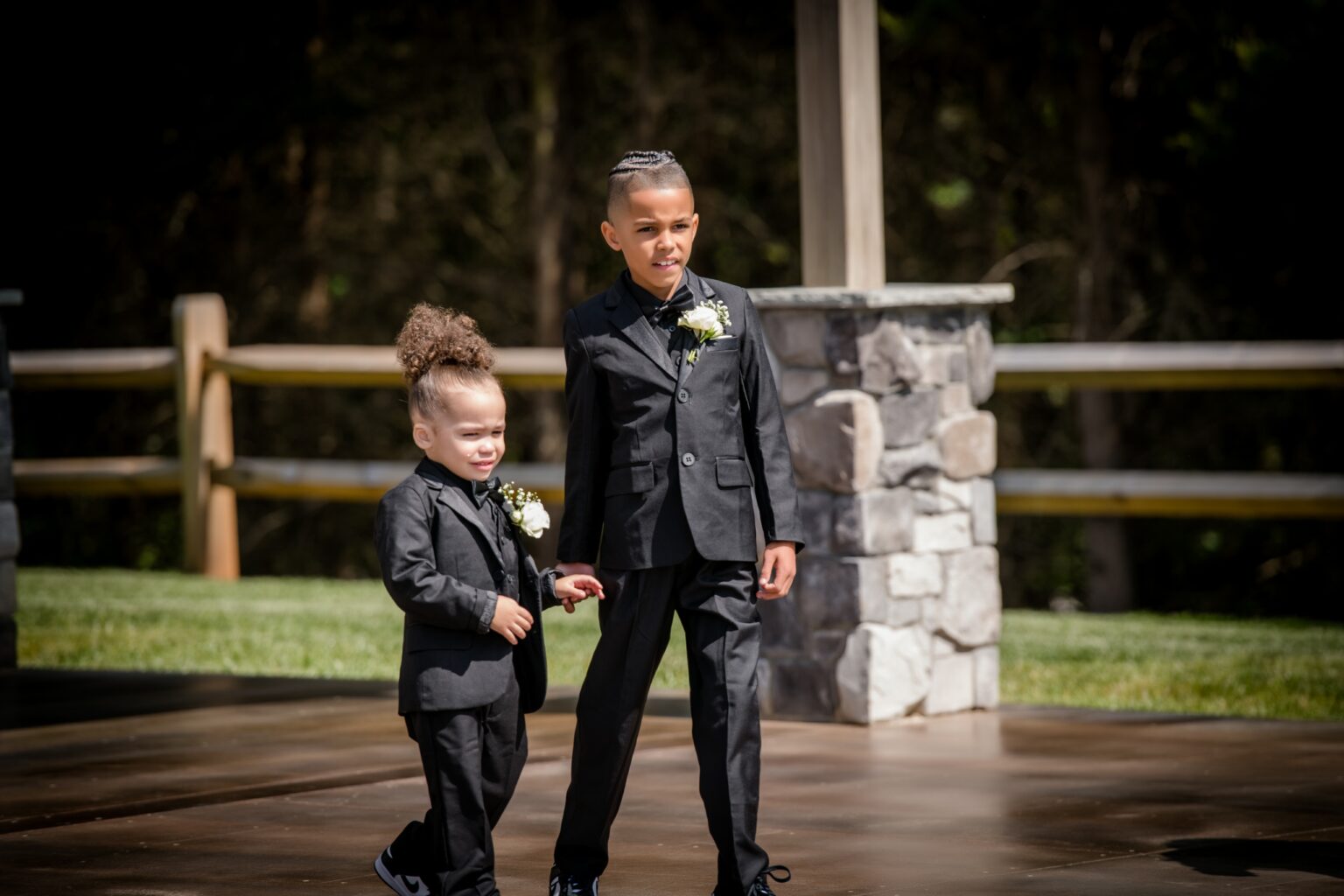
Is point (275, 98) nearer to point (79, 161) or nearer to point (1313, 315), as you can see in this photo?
point (79, 161)

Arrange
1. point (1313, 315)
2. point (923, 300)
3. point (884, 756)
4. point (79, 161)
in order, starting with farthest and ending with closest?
point (79, 161)
point (1313, 315)
point (923, 300)
point (884, 756)

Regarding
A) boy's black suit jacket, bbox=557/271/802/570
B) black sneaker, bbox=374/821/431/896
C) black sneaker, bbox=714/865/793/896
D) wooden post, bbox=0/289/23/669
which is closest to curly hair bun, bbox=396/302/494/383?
boy's black suit jacket, bbox=557/271/802/570

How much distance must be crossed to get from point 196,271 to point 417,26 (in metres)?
2.83

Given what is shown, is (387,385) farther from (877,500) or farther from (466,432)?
(466,432)

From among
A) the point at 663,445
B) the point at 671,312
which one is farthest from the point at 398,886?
the point at 671,312

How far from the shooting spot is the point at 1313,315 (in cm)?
1311

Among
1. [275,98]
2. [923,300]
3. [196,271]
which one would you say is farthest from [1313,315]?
[196,271]

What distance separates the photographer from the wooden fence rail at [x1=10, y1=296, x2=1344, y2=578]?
9.61 m

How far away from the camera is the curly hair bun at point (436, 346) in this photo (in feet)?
15.0

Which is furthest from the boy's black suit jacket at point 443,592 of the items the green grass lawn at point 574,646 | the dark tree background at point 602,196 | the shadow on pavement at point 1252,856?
the dark tree background at point 602,196

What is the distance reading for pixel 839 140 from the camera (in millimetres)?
6980

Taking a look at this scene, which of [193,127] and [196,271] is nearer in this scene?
[193,127]

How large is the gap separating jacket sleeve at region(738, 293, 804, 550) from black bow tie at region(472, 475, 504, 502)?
21.2 inches

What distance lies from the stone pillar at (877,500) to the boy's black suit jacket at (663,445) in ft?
7.35
